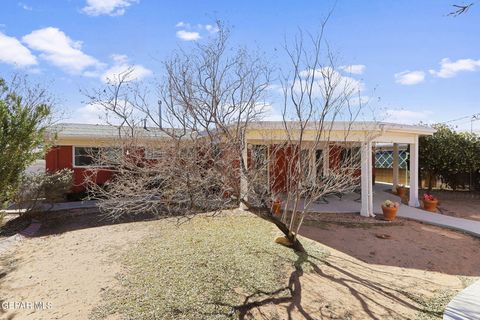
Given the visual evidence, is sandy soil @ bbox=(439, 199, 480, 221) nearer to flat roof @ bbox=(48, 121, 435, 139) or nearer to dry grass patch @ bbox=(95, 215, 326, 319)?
flat roof @ bbox=(48, 121, 435, 139)

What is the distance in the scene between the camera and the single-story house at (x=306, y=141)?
8.62m

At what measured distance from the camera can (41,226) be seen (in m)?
10.8

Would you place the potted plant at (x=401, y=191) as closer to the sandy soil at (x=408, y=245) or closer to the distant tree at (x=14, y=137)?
the sandy soil at (x=408, y=245)

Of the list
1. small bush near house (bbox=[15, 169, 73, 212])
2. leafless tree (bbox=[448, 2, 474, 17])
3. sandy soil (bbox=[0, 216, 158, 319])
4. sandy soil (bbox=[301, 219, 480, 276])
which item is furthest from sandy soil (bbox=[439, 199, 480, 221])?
small bush near house (bbox=[15, 169, 73, 212])

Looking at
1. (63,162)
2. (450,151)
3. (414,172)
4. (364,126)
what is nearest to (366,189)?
(364,126)

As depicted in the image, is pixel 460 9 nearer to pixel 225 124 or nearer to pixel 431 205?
pixel 225 124

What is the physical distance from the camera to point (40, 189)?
37.8ft

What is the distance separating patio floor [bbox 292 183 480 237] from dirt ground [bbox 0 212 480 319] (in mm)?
745

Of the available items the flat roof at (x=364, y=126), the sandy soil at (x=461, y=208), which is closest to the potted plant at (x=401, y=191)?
the sandy soil at (x=461, y=208)

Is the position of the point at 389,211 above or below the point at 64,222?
above

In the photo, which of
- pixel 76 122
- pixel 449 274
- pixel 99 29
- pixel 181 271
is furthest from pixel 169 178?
pixel 76 122

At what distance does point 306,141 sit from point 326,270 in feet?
12.1

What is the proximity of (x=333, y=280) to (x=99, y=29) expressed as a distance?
869 centimetres

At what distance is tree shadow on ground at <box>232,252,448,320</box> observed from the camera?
492 centimetres
